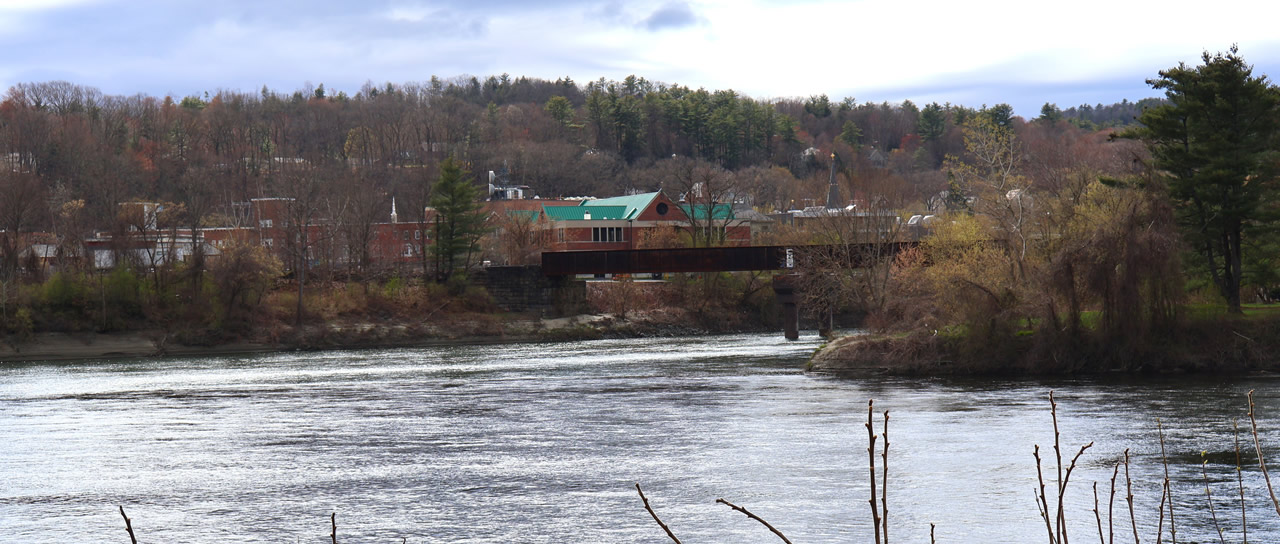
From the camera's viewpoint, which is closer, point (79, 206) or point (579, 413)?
point (579, 413)

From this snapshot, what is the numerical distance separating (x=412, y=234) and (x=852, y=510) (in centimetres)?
10039

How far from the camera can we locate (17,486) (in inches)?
1004

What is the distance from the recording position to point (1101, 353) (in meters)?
46.6

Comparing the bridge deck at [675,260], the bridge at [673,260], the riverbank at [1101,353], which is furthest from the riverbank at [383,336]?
A: the riverbank at [1101,353]

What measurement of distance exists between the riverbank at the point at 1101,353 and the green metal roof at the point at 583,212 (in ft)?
230

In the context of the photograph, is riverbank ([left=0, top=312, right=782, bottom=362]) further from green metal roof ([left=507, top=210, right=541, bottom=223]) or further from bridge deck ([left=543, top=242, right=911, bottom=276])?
green metal roof ([left=507, top=210, right=541, bottom=223])

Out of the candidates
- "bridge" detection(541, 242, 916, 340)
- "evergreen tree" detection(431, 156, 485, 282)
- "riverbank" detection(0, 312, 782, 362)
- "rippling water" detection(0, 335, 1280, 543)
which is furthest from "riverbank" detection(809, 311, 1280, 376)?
"evergreen tree" detection(431, 156, 485, 282)

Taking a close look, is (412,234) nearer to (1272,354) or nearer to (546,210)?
(546,210)

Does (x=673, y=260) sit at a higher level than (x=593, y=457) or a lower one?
higher

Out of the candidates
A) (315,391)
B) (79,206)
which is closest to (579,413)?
(315,391)

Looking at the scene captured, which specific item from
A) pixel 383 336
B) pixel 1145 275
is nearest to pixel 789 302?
pixel 383 336

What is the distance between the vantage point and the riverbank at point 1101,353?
45562 mm

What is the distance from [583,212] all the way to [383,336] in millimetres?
41182

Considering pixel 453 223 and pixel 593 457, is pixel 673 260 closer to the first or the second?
pixel 453 223
